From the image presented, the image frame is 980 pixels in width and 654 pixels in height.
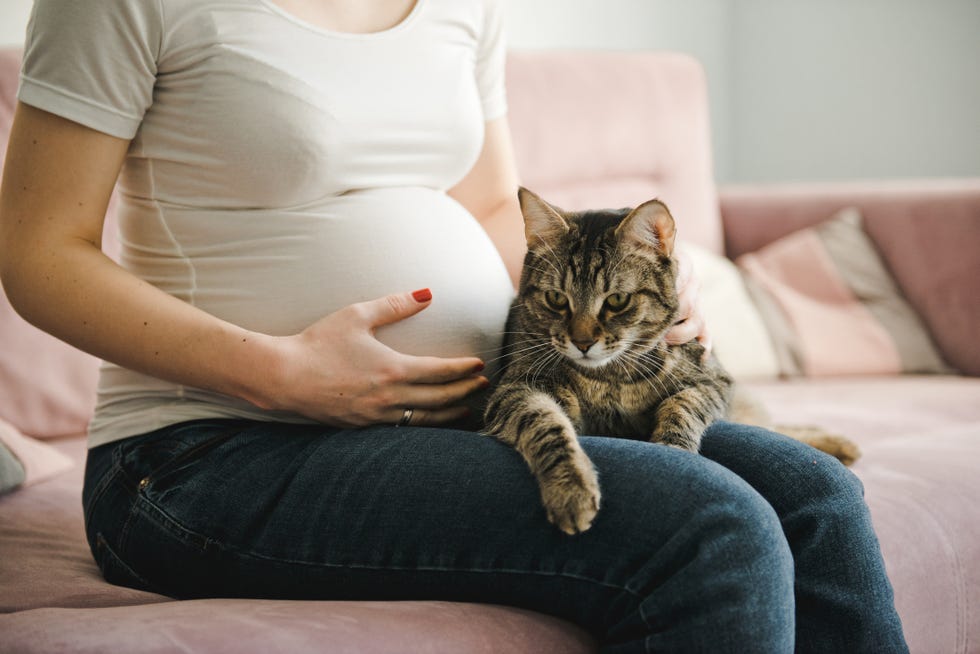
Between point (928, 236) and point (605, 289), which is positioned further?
point (928, 236)

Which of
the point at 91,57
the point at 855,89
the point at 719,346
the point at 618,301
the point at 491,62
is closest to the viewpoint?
the point at 91,57

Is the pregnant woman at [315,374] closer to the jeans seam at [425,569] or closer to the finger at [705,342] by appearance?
the jeans seam at [425,569]

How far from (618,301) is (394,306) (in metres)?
0.30

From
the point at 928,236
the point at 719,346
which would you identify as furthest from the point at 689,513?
the point at 928,236

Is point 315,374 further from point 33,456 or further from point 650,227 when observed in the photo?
point 33,456

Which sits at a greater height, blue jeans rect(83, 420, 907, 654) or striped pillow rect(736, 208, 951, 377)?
blue jeans rect(83, 420, 907, 654)

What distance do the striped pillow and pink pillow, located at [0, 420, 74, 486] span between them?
162 centimetres

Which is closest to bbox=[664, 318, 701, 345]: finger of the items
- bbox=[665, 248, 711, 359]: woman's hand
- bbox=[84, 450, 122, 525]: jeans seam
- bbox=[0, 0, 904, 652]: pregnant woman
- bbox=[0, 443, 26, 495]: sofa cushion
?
bbox=[665, 248, 711, 359]: woman's hand

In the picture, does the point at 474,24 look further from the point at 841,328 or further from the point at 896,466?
the point at 841,328

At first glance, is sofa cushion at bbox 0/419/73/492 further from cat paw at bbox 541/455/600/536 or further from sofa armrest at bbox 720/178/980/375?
sofa armrest at bbox 720/178/980/375

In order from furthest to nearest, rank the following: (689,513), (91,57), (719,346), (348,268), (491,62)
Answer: (719,346) < (491,62) < (348,268) < (91,57) < (689,513)

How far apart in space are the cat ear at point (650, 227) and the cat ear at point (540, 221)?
3.4 inches

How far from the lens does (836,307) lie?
2312 mm

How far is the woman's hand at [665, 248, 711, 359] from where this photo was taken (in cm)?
114
